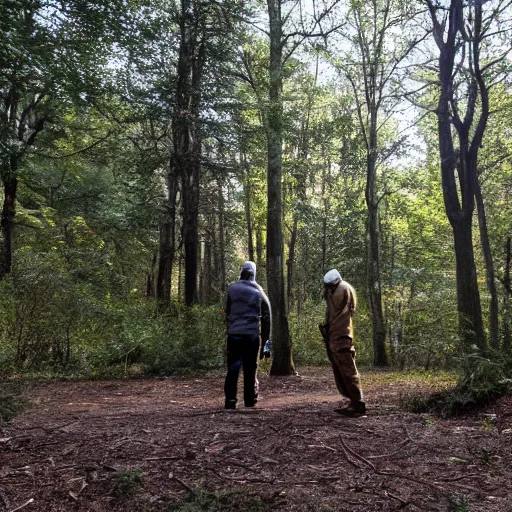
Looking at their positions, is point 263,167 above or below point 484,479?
above

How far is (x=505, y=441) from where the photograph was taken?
436 centimetres

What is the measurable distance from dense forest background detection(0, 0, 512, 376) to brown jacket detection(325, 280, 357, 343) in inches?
71.7

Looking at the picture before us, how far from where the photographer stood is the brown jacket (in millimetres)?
6277

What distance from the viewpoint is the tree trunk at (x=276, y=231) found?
1209cm

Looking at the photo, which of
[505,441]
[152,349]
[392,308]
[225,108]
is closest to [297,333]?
[392,308]

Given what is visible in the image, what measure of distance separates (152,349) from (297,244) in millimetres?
22398

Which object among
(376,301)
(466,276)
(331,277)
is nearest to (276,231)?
(466,276)

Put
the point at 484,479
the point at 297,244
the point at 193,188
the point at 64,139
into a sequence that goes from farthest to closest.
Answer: the point at 297,244 < the point at 64,139 < the point at 193,188 < the point at 484,479

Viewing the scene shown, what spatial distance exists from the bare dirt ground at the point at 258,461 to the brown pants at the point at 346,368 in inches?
13.6

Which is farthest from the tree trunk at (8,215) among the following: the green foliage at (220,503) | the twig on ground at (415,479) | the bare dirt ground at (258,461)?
the twig on ground at (415,479)

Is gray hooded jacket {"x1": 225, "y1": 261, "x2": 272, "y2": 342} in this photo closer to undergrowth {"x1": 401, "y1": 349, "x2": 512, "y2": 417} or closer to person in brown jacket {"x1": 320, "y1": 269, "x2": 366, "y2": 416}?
person in brown jacket {"x1": 320, "y1": 269, "x2": 366, "y2": 416}

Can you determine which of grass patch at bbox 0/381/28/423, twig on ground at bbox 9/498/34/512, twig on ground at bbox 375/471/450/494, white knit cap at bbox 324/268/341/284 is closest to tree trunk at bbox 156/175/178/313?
grass patch at bbox 0/381/28/423

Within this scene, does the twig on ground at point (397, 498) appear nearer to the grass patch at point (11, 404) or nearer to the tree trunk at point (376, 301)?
the grass patch at point (11, 404)

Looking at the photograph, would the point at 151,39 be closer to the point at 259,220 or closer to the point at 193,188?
the point at 193,188
